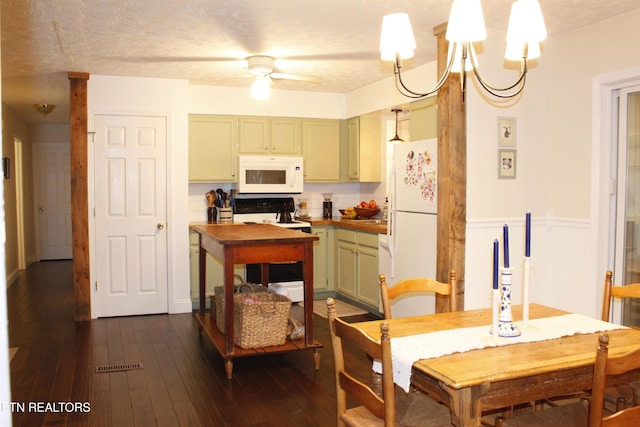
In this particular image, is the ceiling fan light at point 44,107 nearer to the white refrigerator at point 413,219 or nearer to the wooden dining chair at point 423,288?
the white refrigerator at point 413,219

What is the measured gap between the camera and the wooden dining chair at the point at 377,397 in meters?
1.78

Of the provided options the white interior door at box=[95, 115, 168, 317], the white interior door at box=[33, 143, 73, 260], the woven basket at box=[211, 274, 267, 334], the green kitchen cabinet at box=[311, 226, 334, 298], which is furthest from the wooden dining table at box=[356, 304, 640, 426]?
the white interior door at box=[33, 143, 73, 260]

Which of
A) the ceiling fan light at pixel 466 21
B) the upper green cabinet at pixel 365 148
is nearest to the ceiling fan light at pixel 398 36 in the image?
the ceiling fan light at pixel 466 21

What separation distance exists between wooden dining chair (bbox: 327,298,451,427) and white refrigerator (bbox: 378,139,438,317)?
82.6 inches

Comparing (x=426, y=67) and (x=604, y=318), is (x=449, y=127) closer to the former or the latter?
(x=426, y=67)

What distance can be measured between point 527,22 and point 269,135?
4.29 m

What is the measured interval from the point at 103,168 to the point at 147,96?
2.67 ft

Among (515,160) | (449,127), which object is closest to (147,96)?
(449,127)

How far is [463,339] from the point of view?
2.06 metres

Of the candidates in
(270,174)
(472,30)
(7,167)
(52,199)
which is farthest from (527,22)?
(52,199)

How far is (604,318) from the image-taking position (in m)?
2.62

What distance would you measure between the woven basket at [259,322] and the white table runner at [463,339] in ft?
6.17

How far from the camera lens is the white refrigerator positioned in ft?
13.9

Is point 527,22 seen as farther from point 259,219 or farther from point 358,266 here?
point 259,219
